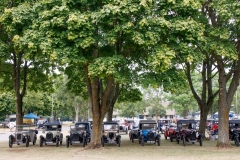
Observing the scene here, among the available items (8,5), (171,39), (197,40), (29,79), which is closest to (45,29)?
(8,5)

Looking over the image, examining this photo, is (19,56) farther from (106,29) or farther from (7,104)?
(7,104)

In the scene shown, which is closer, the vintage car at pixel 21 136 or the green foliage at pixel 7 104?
the vintage car at pixel 21 136

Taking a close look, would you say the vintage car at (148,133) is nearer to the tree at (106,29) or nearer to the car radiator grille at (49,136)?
the car radiator grille at (49,136)

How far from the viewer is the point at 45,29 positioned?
15938mm

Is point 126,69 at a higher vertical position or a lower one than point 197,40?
lower

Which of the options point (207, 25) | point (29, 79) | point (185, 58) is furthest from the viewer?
point (29, 79)

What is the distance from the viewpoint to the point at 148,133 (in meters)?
22.4

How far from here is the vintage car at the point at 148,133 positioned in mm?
22094

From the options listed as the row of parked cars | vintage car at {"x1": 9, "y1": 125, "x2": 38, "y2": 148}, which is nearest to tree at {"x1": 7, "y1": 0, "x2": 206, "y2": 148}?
the row of parked cars

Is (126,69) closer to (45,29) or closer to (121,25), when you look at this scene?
(121,25)

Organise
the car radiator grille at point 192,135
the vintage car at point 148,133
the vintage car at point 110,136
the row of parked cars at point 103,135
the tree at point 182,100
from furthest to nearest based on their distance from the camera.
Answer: the tree at point 182,100
the vintage car at point 148,133
the car radiator grille at point 192,135
the row of parked cars at point 103,135
the vintage car at point 110,136

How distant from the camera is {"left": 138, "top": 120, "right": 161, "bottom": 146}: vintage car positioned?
2209 centimetres

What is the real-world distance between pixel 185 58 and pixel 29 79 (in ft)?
51.6

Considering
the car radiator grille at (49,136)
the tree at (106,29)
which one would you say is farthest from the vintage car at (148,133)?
the tree at (106,29)
